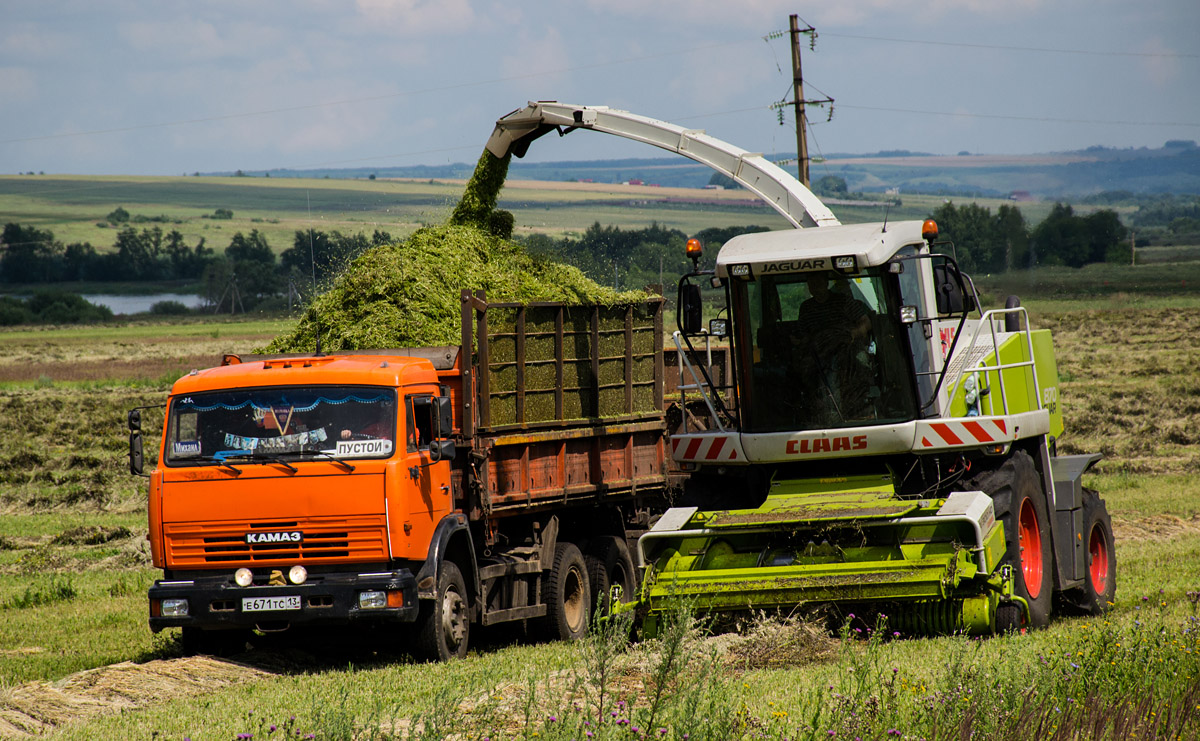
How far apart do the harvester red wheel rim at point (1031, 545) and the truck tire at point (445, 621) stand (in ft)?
14.7

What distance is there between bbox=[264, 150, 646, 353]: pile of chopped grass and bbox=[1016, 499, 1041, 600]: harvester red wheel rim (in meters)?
4.25

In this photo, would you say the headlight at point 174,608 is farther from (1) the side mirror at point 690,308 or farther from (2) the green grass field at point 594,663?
(1) the side mirror at point 690,308

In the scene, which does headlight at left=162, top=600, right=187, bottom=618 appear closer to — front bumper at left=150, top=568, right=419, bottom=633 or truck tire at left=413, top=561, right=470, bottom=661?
front bumper at left=150, top=568, right=419, bottom=633

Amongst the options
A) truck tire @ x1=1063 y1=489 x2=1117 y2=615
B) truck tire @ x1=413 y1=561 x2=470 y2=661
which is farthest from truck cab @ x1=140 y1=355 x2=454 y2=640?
truck tire @ x1=1063 y1=489 x2=1117 y2=615

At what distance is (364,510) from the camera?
31.6ft

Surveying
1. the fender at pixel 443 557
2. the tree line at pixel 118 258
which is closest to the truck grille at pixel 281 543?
the fender at pixel 443 557

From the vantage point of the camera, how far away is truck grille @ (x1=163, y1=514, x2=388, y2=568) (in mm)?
9656

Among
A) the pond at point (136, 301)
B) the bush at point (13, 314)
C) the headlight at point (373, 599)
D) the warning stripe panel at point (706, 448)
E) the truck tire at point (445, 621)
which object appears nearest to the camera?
the headlight at point (373, 599)

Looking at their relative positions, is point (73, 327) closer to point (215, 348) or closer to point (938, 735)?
point (215, 348)

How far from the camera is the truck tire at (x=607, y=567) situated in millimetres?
12609

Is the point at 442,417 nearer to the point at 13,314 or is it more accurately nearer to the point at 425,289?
the point at 425,289

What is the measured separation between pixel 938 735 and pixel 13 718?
18.0 feet

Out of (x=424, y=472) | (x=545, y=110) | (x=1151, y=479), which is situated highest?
(x=545, y=110)

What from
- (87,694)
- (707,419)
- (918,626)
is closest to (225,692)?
(87,694)
